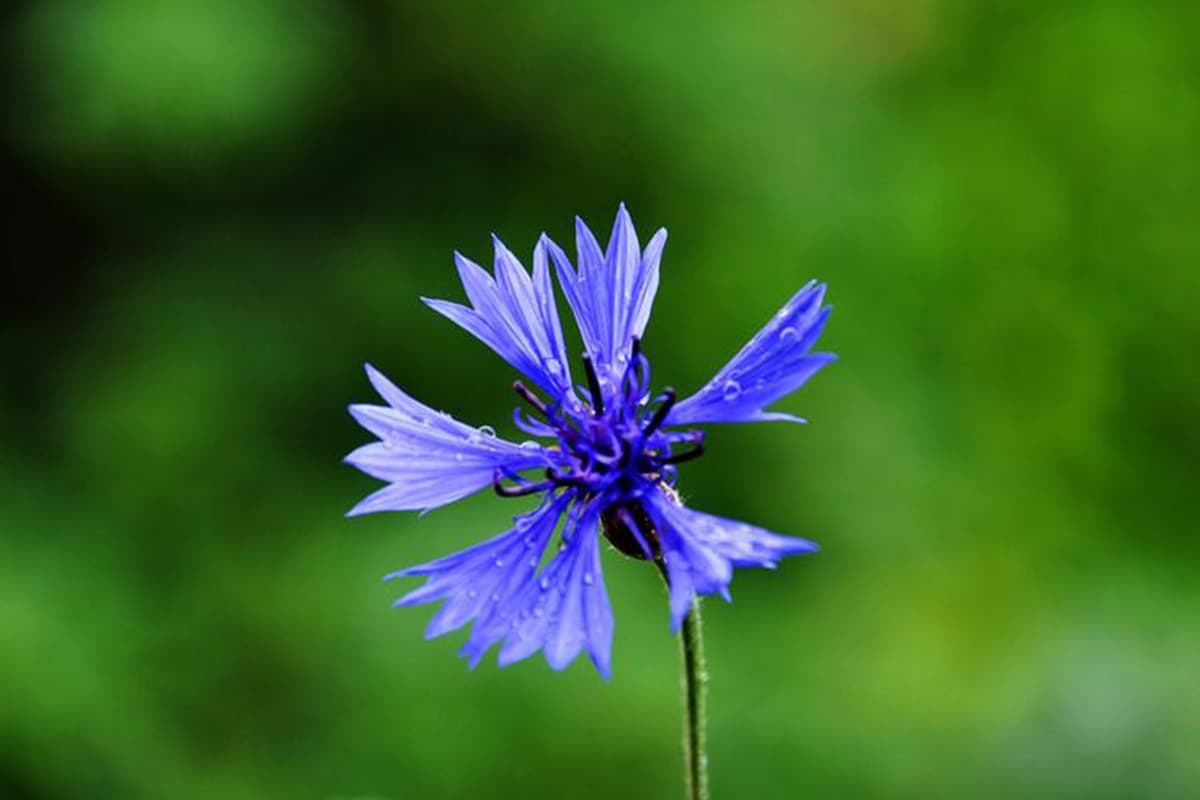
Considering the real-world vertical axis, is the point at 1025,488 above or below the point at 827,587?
above

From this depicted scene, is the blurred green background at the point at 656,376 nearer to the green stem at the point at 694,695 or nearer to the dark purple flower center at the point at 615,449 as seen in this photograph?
the dark purple flower center at the point at 615,449

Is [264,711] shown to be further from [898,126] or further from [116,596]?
[898,126]

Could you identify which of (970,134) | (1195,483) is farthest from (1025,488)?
(970,134)

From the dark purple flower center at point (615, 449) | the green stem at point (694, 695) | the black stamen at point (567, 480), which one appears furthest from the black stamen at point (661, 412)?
the green stem at point (694, 695)

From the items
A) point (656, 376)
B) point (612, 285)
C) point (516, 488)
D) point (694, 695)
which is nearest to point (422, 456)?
point (516, 488)

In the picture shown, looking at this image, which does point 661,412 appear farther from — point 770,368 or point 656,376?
point 656,376

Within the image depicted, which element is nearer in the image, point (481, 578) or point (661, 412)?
point (481, 578)

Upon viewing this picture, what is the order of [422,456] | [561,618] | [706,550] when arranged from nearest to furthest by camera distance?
[706,550] < [561,618] < [422,456]

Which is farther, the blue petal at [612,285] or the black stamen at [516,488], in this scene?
the blue petal at [612,285]
